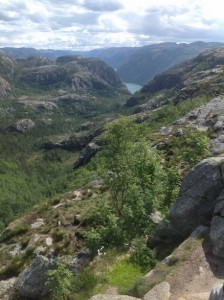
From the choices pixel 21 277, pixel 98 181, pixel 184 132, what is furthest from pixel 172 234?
pixel 184 132

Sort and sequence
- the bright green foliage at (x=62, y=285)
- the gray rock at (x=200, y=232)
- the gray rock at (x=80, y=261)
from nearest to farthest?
the bright green foliage at (x=62, y=285)
the gray rock at (x=200, y=232)
the gray rock at (x=80, y=261)

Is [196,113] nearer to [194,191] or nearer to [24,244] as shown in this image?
[24,244]

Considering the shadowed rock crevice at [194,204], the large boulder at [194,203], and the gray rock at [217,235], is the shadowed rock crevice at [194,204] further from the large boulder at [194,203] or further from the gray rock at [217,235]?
A: the gray rock at [217,235]

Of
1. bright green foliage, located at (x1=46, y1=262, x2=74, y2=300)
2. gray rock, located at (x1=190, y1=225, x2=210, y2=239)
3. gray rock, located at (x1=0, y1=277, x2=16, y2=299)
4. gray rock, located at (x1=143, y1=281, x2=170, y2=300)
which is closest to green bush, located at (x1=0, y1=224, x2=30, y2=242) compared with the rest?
gray rock, located at (x1=0, y1=277, x2=16, y2=299)

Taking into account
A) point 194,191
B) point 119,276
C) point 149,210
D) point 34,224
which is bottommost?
point 34,224

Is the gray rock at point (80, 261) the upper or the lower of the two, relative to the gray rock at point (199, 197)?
lower

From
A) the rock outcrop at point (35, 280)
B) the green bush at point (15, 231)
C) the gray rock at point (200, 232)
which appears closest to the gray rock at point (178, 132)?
the green bush at point (15, 231)

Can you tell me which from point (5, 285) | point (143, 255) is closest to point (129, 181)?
point (143, 255)
